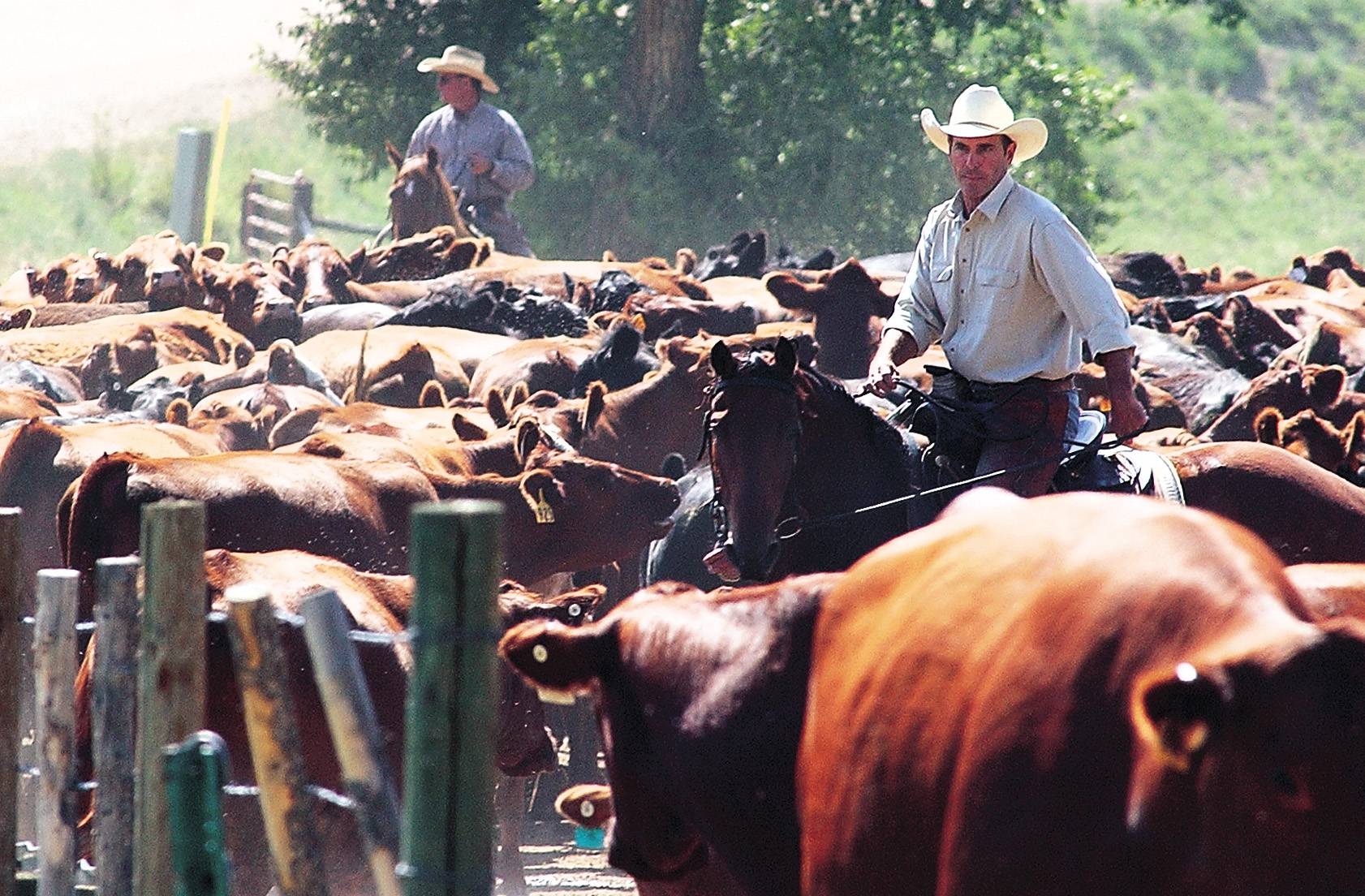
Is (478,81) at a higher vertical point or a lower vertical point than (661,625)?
higher

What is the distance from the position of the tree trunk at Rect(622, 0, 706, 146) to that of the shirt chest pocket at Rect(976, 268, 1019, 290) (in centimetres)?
1929

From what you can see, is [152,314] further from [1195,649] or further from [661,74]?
[1195,649]

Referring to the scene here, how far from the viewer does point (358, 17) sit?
2723cm

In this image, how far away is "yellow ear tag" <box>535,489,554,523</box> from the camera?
8969 millimetres

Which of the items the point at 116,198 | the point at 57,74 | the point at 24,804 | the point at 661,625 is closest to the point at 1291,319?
the point at 24,804

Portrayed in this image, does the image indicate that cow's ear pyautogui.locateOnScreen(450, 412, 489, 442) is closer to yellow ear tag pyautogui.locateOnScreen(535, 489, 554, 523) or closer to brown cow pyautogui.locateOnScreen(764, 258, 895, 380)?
yellow ear tag pyautogui.locateOnScreen(535, 489, 554, 523)

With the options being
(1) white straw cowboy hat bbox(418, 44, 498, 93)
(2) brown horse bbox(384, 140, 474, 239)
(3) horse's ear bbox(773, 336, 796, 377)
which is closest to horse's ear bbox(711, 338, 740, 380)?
(3) horse's ear bbox(773, 336, 796, 377)

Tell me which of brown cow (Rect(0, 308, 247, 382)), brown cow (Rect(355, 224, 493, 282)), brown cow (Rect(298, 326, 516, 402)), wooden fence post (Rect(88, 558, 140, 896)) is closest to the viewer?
wooden fence post (Rect(88, 558, 140, 896))

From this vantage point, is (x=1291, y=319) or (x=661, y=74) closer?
(x=1291, y=319)

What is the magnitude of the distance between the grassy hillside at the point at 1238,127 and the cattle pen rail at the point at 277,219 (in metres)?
15.5

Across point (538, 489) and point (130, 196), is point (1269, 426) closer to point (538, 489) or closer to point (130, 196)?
point (538, 489)

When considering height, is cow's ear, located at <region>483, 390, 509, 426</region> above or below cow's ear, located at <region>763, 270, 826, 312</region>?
below

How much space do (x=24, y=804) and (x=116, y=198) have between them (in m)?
34.4

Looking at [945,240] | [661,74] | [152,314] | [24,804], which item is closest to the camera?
[945,240]
